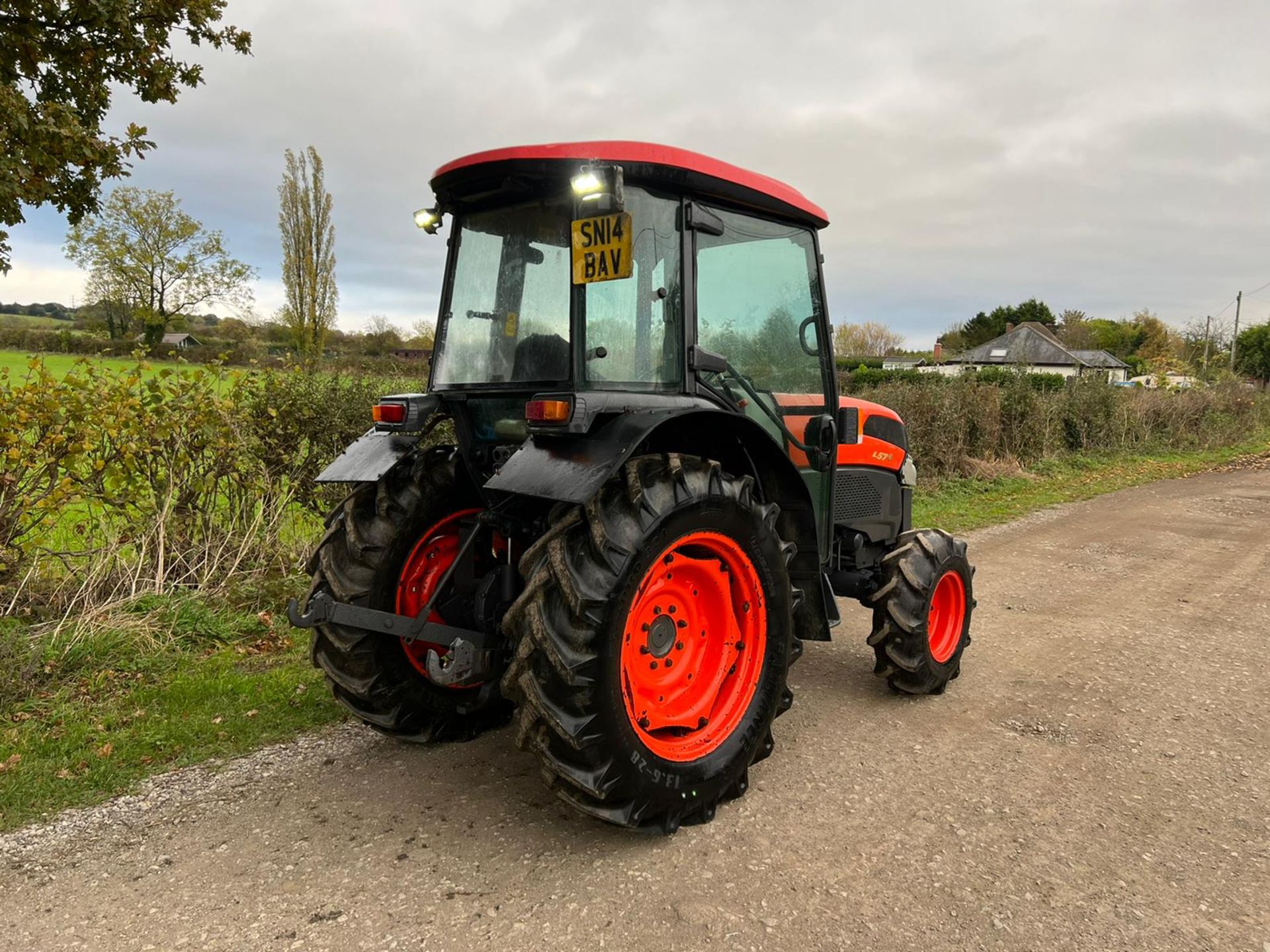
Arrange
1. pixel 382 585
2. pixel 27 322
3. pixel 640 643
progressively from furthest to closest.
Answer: pixel 27 322
pixel 382 585
pixel 640 643

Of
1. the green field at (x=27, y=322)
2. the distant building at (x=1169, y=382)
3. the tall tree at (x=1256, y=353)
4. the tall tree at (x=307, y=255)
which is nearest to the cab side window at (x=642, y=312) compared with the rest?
the green field at (x=27, y=322)

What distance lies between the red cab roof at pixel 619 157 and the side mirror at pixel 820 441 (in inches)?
42.9

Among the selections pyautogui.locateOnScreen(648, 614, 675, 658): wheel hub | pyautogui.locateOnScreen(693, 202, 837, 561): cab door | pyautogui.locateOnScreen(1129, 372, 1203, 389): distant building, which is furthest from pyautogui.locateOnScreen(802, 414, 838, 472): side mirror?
pyautogui.locateOnScreen(1129, 372, 1203, 389): distant building

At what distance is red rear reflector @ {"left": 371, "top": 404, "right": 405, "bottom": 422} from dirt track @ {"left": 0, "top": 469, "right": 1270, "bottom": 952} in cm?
137

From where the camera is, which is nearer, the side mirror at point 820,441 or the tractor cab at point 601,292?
the tractor cab at point 601,292

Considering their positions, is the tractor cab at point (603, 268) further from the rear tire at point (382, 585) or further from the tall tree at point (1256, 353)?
the tall tree at point (1256, 353)

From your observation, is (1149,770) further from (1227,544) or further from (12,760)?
(1227,544)

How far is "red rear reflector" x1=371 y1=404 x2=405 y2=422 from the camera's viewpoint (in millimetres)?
3242

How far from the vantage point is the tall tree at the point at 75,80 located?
4.57 metres

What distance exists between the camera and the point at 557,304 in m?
3.04

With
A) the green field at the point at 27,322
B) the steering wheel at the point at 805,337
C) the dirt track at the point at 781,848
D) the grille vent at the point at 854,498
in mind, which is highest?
the green field at the point at 27,322

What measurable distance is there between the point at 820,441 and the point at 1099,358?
5773 cm

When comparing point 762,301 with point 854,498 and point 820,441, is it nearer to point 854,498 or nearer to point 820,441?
point 820,441

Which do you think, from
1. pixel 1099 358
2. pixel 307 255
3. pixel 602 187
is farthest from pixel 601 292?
pixel 1099 358
